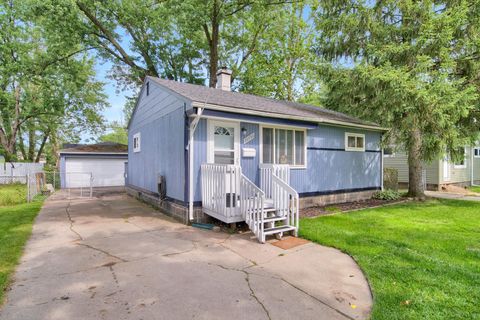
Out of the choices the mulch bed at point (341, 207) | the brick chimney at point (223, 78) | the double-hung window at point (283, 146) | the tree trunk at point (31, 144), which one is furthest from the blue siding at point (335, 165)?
the tree trunk at point (31, 144)

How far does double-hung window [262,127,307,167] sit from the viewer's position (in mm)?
7535

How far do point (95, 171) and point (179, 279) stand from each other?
16011 millimetres

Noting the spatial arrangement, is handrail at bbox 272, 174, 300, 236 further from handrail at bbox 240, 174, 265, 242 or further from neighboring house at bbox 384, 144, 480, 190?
neighboring house at bbox 384, 144, 480, 190

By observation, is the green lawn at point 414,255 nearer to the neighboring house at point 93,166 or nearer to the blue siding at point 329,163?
the blue siding at point 329,163

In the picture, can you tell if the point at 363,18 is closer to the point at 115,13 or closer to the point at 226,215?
the point at 226,215

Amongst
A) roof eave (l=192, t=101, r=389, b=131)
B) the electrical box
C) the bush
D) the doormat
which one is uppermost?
roof eave (l=192, t=101, r=389, b=131)

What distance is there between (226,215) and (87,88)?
24.4 metres

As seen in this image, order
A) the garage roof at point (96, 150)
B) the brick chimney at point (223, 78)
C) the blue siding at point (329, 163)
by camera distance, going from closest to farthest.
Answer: the blue siding at point (329, 163), the brick chimney at point (223, 78), the garage roof at point (96, 150)

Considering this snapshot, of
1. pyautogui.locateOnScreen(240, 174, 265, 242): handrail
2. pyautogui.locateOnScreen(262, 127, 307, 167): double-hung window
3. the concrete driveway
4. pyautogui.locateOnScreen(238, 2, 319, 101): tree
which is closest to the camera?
the concrete driveway

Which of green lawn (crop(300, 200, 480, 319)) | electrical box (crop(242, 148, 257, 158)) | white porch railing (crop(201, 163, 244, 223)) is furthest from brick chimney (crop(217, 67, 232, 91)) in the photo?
green lawn (crop(300, 200, 480, 319))

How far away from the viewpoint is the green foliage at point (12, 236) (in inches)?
144

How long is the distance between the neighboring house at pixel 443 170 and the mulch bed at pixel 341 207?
4.16 metres

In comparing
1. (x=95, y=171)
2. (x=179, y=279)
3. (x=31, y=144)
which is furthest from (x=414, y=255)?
(x=31, y=144)

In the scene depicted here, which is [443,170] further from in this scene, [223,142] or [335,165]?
[223,142]
